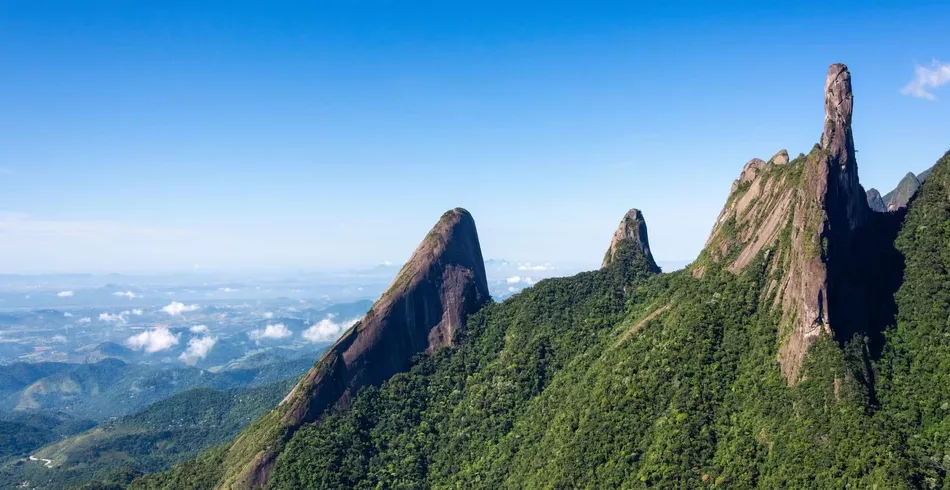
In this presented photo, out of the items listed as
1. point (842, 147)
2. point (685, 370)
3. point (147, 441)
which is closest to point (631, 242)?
point (842, 147)

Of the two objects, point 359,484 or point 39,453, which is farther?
point 39,453

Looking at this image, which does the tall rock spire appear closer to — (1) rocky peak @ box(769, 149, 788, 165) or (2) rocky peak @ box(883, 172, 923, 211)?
(1) rocky peak @ box(769, 149, 788, 165)

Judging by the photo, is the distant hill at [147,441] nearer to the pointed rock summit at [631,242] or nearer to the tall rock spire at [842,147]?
the pointed rock summit at [631,242]

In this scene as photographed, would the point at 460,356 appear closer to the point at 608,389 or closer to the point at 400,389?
the point at 400,389

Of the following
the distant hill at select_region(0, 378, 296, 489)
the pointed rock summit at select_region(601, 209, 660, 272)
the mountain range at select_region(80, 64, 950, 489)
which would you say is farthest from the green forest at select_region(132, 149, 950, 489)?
the distant hill at select_region(0, 378, 296, 489)

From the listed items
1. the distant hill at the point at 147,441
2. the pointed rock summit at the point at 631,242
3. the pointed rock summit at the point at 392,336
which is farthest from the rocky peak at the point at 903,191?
the distant hill at the point at 147,441

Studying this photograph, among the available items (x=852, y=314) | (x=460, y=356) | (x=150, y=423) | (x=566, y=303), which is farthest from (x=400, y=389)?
(x=150, y=423)
